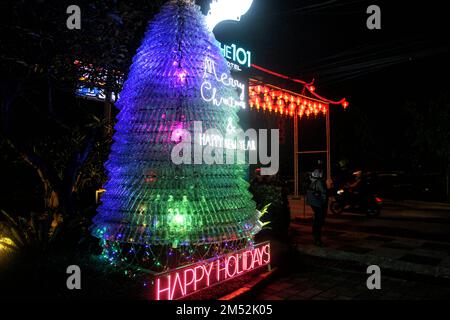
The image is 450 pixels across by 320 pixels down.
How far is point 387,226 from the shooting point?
11.2 meters

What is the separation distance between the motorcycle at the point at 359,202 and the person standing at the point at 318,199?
559cm

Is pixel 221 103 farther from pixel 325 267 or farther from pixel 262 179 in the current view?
pixel 262 179

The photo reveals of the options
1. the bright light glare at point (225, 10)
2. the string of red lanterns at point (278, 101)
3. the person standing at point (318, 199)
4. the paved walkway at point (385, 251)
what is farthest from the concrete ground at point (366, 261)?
the bright light glare at point (225, 10)

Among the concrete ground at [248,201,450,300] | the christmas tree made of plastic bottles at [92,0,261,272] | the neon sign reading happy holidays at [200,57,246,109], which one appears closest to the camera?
the christmas tree made of plastic bottles at [92,0,261,272]

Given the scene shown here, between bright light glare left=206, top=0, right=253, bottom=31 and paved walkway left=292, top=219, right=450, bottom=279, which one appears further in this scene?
bright light glare left=206, top=0, right=253, bottom=31

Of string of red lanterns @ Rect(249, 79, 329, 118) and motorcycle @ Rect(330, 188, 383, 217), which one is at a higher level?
string of red lanterns @ Rect(249, 79, 329, 118)

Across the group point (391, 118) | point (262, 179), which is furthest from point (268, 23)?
point (391, 118)

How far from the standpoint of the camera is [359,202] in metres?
13.2

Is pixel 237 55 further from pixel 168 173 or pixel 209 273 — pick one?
pixel 209 273

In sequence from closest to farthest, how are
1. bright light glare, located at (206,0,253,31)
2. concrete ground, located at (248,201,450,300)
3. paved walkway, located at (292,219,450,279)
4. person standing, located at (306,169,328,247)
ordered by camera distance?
concrete ground, located at (248,201,450,300) → paved walkway, located at (292,219,450,279) → bright light glare, located at (206,0,253,31) → person standing, located at (306,169,328,247)

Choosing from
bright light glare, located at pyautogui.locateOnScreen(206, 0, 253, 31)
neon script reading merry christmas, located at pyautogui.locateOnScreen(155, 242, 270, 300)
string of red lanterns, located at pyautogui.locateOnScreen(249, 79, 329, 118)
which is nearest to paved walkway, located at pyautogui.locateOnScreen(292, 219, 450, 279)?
neon script reading merry christmas, located at pyautogui.locateOnScreen(155, 242, 270, 300)

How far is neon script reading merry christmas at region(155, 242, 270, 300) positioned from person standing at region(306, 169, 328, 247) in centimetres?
273

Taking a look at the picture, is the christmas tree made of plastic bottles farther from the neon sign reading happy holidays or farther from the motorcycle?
the motorcycle

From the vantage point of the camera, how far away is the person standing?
8.20 metres
